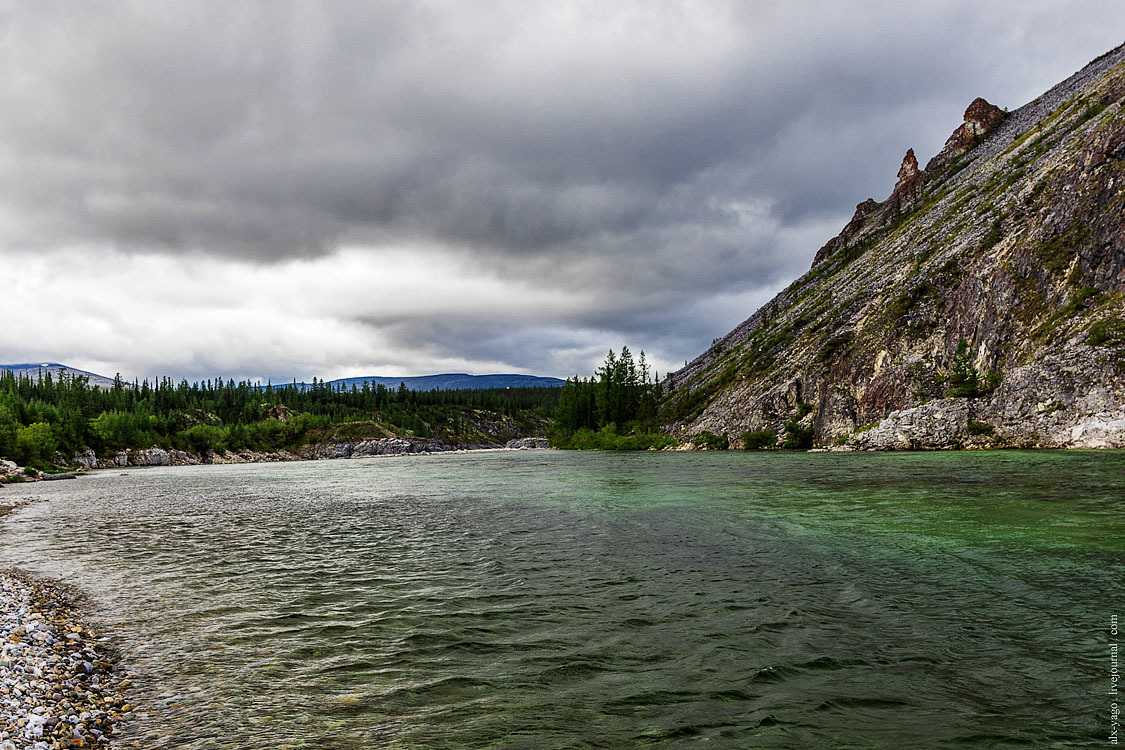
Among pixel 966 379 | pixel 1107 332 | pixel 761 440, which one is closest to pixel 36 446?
pixel 761 440

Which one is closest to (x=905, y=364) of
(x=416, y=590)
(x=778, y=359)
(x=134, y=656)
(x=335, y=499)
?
(x=778, y=359)

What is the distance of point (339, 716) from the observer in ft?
30.9

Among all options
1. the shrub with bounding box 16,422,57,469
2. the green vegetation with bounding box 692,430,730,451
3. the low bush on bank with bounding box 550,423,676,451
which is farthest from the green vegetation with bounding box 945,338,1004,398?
the shrub with bounding box 16,422,57,469

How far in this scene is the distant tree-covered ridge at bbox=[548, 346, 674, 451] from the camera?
16990 cm

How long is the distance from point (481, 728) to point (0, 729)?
6.77 meters

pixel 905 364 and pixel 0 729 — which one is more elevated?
pixel 905 364

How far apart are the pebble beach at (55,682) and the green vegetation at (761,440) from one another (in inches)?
4729

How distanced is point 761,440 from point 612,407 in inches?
2490

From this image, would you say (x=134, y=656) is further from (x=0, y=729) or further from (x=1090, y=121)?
(x=1090, y=121)

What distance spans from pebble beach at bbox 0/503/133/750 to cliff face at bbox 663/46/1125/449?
8449 centimetres

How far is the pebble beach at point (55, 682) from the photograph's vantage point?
335 inches

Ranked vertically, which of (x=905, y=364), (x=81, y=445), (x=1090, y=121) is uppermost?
(x=1090, y=121)

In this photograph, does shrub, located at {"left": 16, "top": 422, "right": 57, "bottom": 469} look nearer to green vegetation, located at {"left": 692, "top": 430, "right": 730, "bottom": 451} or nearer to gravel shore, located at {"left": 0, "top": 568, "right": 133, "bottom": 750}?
green vegetation, located at {"left": 692, "top": 430, "right": 730, "bottom": 451}

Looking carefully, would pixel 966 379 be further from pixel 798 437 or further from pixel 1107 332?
pixel 798 437
